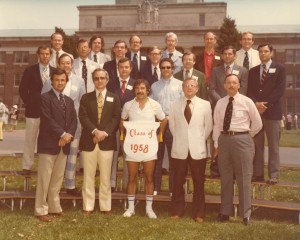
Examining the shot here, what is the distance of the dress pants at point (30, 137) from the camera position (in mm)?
8117

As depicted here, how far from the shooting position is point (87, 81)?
28.4ft

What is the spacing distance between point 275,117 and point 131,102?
2.70 metres

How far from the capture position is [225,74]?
820cm

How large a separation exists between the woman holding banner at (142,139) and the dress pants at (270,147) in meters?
2.06

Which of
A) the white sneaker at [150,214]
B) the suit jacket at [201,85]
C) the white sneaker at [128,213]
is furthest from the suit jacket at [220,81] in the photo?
the white sneaker at [128,213]

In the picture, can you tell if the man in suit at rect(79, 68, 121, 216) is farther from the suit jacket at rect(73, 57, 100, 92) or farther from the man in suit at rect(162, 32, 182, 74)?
the man in suit at rect(162, 32, 182, 74)

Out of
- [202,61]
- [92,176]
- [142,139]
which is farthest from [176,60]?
[92,176]

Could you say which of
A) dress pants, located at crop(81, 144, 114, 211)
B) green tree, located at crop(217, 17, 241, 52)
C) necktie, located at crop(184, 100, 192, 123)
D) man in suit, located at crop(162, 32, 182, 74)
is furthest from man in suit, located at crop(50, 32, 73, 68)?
green tree, located at crop(217, 17, 241, 52)

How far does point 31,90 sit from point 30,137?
35.7 inches

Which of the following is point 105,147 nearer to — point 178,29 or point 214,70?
point 214,70

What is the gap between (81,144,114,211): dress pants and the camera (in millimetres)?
7395

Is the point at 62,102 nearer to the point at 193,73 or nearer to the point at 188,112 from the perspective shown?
the point at 188,112

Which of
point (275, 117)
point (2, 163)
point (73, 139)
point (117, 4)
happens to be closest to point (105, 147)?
point (73, 139)

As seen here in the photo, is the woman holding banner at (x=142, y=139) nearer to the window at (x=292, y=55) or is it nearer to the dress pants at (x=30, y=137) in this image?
the dress pants at (x=30, y=137)
